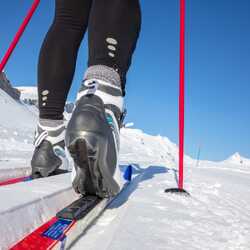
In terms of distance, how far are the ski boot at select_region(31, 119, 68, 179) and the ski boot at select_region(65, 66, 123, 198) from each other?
1.95ft

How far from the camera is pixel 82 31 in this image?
177 cm

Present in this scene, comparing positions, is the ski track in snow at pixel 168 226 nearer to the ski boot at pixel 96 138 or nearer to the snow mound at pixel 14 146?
the ski boot at pixel 96 138

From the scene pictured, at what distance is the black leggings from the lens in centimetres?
136

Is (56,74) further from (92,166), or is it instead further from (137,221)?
(137,221)

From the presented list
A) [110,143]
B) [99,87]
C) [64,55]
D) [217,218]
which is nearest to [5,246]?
[110,143]

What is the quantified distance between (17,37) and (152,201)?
181 cm

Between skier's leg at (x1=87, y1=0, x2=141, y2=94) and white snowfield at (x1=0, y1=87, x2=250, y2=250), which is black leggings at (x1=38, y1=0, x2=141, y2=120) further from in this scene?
white snowfield at (x1=0, y1=87, x2=250, y2=250)

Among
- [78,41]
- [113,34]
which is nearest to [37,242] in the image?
[113,34]

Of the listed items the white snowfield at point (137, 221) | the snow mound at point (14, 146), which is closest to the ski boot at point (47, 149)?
the snow mound at point (14, 146)

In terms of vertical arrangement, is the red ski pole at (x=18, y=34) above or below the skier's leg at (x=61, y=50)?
above

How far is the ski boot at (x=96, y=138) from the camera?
1.06 meters

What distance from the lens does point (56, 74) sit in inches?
68.7

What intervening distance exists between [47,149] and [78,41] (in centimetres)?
62

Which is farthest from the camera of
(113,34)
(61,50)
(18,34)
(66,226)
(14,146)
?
(14,146)
